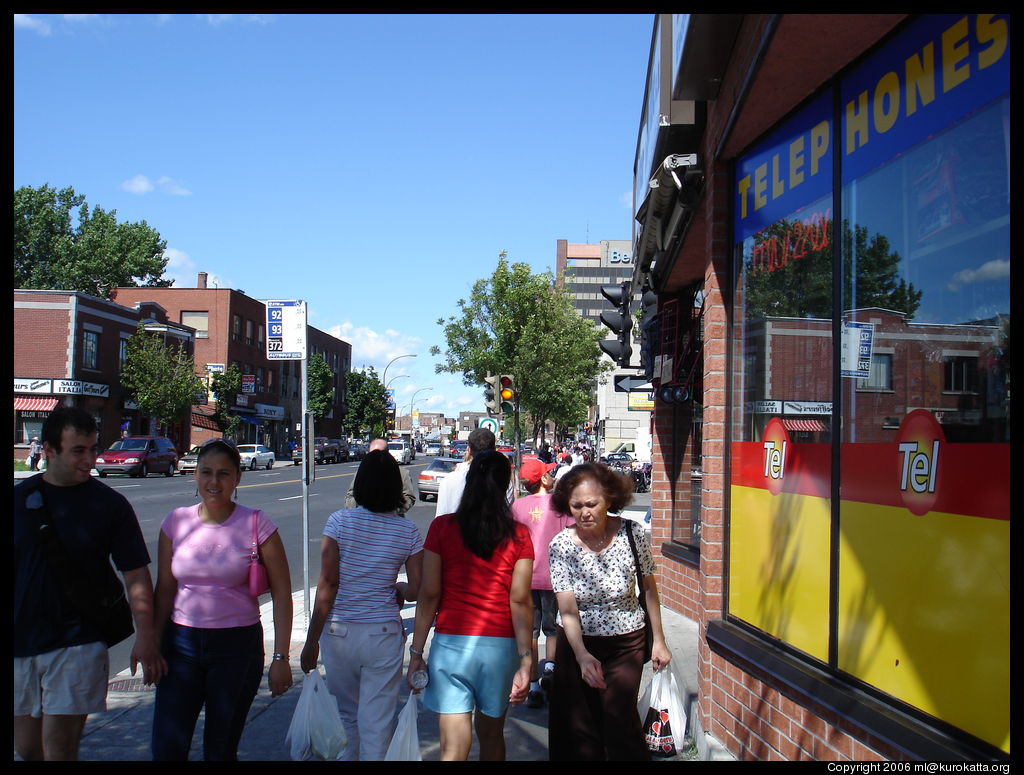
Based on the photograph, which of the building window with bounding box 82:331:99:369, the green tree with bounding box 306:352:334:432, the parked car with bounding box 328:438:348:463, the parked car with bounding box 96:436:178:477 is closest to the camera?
the parked car with bounding box 96:436:178:477

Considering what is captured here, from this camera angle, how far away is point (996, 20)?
10.0ft

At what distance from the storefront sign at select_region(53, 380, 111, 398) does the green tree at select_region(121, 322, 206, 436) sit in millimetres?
1441

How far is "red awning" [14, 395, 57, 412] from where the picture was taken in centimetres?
4119

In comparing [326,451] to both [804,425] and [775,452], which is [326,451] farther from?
[804,425]

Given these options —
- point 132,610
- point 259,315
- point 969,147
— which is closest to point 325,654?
point 132,610

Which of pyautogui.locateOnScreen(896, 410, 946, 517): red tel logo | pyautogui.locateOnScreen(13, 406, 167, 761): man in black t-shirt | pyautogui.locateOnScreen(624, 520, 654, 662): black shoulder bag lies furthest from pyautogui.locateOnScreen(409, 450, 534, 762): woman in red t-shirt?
pyautogui.locateOnScreen(896, 410, 946, 517): red tel logo

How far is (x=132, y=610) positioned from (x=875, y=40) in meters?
4.11

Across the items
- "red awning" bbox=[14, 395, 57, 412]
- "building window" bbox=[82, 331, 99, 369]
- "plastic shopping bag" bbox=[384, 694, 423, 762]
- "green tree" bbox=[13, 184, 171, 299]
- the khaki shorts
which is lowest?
"plastic shopping bag" bbox=[384, 694, 423, 762]

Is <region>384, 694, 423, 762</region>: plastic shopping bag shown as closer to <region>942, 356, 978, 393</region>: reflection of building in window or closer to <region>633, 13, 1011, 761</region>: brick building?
<region>633, 13, 1011, 761</region>: brick building

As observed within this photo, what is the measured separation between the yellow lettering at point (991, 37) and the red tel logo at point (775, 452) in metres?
2.11

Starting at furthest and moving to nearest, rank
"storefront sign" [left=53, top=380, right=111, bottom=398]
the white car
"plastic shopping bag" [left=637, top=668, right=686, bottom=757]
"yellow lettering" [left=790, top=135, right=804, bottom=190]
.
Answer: the white car, "storefront sign" [left=53, top=380, right=111, bottom=398], "plastic shopping bag" [left=637, top=668, right=686, bottom=757], "yellow lettering" [left=790, top=135, right=804, bottom=190]

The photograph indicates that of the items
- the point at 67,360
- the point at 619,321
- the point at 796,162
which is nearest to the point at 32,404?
the point at 67,360
